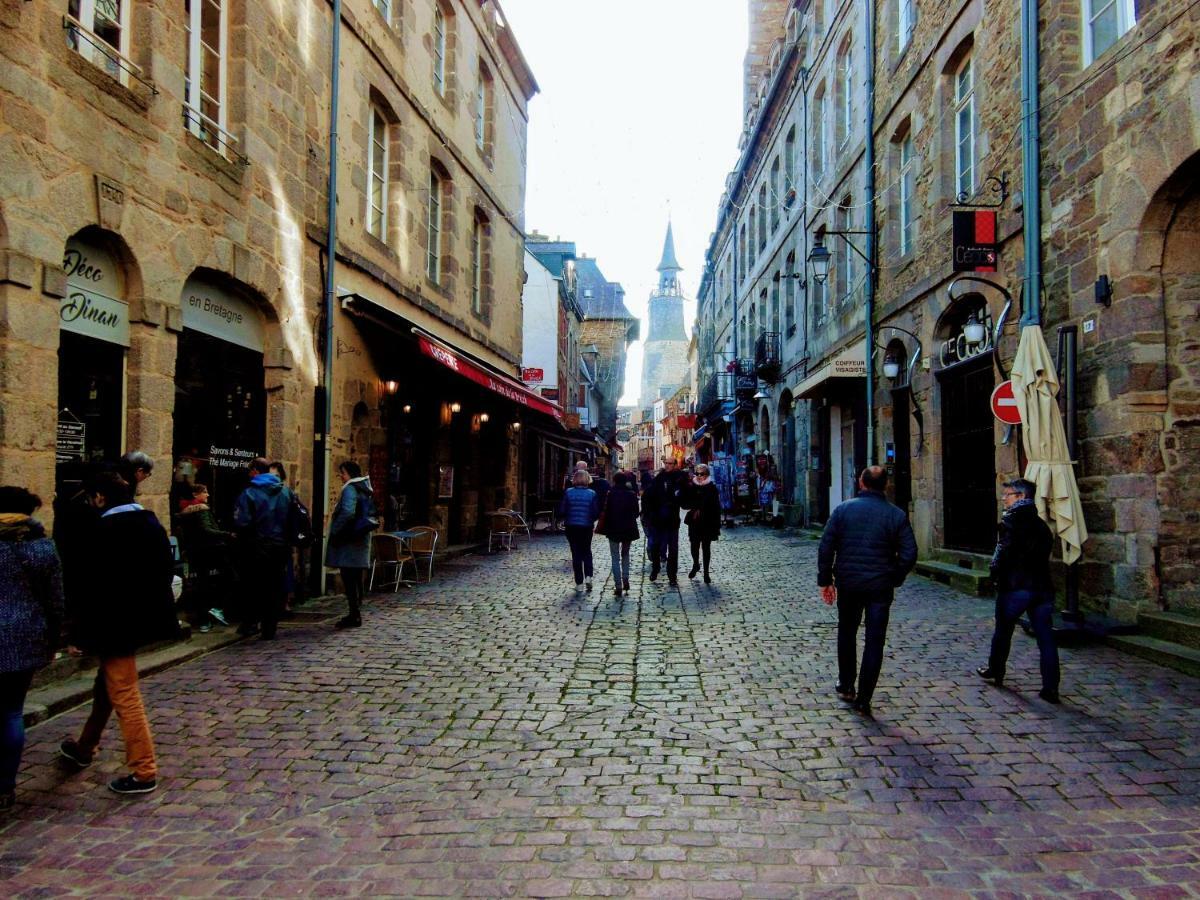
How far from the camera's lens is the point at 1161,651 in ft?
19.5

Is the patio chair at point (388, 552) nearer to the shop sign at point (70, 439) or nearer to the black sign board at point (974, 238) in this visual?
the shop sign at point (70, 439)

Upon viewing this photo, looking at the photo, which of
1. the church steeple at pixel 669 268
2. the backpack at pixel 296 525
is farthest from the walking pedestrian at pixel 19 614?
the church steeple at pixel 669 268

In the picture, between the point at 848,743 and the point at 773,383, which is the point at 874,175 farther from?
the point at 848,743

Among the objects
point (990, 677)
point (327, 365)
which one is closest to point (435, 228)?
point (327, 365)

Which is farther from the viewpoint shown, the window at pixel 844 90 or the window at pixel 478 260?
the window at pixel 844 90

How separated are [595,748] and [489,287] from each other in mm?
13436

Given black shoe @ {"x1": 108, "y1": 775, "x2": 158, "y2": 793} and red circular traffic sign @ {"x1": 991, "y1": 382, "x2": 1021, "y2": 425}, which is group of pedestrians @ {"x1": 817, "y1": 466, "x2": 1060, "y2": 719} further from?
black shoe @ {"x1": 108, "y1": 775, "x2": 158, "y2": 793}

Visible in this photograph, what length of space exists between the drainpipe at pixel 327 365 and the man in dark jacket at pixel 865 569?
6.04 meters

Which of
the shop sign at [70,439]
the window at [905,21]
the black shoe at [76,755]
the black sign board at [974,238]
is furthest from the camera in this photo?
the window at [905,21]

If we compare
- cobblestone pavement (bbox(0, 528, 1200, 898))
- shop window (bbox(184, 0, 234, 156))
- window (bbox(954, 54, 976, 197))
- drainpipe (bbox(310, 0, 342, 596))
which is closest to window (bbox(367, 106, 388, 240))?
drainpipe (bbox(310, 0, 342, 596))

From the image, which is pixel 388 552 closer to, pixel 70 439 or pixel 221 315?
pixel 221 315

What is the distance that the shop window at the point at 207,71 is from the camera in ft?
24.3

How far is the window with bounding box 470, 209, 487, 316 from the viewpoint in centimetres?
1570

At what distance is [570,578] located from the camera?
11.0 metres
